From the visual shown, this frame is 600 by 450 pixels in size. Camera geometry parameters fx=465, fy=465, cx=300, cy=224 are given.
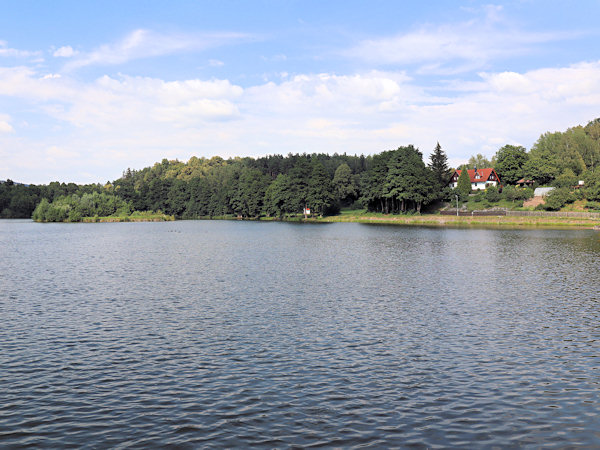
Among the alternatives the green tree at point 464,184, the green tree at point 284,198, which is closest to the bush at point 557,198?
the green tree at point 464,184

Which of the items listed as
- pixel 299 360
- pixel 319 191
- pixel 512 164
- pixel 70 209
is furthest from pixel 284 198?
pixel 299 360

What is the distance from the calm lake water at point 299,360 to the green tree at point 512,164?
150549 millimetres

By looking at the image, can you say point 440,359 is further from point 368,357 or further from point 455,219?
point 455,219

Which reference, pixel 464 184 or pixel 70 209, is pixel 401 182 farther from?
pixel 70 209

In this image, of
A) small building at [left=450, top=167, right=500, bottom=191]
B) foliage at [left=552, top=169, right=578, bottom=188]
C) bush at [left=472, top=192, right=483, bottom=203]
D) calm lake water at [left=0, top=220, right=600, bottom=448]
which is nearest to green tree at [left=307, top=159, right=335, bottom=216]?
bush at [left=472, top=192, right=483, bottom=203]

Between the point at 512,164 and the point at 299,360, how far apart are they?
186m

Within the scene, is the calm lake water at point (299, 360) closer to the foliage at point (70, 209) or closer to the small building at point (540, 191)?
the small building at point (540, 191)

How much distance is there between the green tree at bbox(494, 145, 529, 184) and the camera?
→ 7195 inches

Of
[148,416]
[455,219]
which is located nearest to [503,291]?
[148,416]

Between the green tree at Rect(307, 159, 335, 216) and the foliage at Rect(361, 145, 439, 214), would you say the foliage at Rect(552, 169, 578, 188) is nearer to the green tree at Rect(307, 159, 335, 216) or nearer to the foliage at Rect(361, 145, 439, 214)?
the foliage at Rect(361, 145, 439, 214)

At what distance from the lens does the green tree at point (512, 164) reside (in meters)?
183

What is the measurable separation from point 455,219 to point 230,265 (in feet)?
347

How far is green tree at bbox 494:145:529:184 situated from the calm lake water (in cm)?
15055

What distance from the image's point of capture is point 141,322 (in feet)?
90.9
